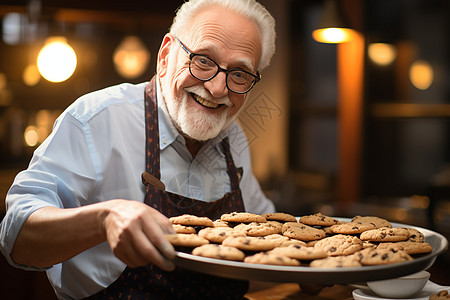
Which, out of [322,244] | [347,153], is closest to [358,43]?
[347,153]

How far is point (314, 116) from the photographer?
A: 5.85 meters

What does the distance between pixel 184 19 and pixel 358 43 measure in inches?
134

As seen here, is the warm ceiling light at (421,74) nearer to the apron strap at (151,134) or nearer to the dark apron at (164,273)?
the dark apron at (164,273)

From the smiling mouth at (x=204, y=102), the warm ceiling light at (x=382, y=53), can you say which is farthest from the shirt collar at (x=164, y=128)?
the warm ceiling light at (x=382, y=53)

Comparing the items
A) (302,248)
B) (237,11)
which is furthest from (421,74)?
(302,248)

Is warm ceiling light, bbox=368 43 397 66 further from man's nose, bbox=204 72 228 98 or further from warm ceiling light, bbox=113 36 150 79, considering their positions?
man's nose, bbox=204 72 228 98

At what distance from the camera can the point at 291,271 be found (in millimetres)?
1026

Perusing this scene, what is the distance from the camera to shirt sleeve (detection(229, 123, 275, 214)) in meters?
2.11

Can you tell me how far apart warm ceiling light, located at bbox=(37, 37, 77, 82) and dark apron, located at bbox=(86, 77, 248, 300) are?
335cm

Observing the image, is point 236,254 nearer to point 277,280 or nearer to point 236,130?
point 277,280

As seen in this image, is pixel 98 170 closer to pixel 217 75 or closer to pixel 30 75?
pixel 217 75

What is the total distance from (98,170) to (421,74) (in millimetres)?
3528

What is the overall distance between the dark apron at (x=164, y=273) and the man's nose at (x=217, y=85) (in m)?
0.23

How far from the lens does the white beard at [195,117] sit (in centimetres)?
173
